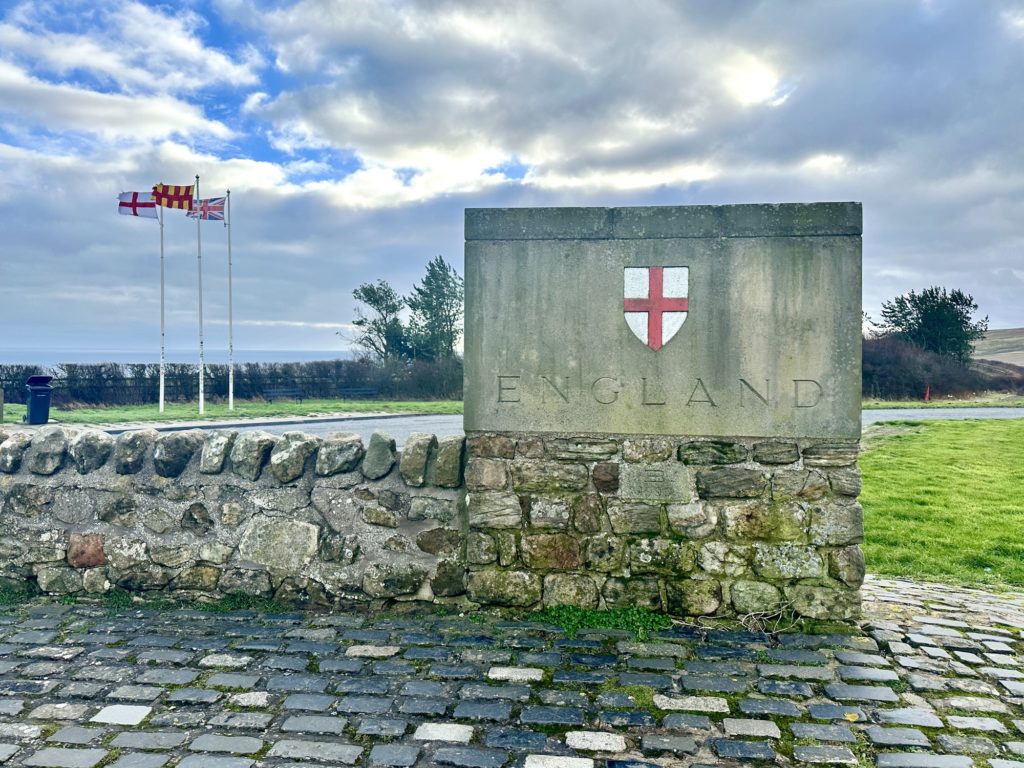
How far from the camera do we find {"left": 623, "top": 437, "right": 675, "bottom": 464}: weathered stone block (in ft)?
14.1

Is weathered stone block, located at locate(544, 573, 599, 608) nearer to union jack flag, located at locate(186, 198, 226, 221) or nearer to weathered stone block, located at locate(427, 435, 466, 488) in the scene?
weathered stone block, located at locate(427, 435, 466, 488)

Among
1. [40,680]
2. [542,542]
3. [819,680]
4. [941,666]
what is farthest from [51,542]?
[941,666]

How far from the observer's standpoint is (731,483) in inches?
167

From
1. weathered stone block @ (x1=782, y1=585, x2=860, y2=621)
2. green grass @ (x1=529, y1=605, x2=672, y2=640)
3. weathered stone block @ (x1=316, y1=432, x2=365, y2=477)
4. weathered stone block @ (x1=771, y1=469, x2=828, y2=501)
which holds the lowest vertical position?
green grass @ (x1=529, y1=605, x2=672, y2=640)

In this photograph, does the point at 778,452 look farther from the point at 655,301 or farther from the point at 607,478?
the point at 655,301

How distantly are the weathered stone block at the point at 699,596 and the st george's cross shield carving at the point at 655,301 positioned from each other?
50.5 inches

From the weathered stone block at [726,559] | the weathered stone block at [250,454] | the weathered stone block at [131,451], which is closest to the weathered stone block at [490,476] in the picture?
the weathered stone block at [726,559]

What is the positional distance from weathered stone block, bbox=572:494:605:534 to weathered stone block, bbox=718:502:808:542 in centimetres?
65

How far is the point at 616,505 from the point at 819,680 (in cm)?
130

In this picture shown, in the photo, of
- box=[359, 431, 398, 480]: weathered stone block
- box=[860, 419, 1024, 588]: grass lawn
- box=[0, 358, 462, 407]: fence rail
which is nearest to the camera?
box=[359, 431, 398, 480]: weathered stone block

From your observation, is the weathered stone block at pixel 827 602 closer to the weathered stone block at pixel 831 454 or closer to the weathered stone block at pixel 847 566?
the weathered stone block at pixel 847 566

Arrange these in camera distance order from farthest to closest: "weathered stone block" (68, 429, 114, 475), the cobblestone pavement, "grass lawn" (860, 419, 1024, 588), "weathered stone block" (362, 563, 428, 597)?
"grass lawn" (860, 419, 1024, 588) → "weathered stone block" (68, 429, 114, 475) → "weathered stone block" (362, 563, 428, 597) → the cobblestone pavement

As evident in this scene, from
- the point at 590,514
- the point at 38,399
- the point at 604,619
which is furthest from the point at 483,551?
the point at 38,399

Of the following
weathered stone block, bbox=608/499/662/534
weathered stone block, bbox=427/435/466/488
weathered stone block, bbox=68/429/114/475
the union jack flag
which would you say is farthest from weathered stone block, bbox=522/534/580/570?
the union jack flag
